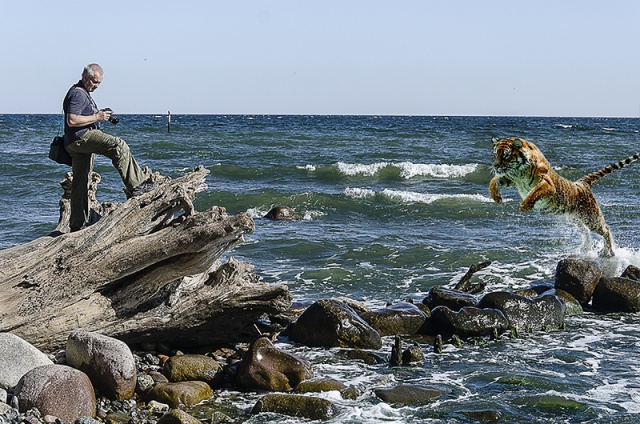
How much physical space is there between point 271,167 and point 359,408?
80.3ft

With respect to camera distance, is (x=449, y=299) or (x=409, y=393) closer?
(x=409, y=393)

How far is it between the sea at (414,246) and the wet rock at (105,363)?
76 cm

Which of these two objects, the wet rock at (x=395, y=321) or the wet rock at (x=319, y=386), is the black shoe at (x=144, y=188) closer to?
the wet rock at (x=319, y=386)

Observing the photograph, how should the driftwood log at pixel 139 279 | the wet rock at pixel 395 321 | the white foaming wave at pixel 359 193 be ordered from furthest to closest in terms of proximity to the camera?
the white foaming wave at pixel 359 193 < the wet rock at pixel 395 321 < the driftwood log at pixel 139 279

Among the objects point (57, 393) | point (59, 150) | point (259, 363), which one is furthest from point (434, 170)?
point (57, 393)

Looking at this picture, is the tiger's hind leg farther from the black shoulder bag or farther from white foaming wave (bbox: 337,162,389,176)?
white foaming wave (bbox: 337,162,389,176)

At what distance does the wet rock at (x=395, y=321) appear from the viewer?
10.3 m

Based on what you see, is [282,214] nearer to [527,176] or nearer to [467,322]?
[467,322]

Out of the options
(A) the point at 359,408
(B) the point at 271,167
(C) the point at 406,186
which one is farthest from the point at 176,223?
(B) the point at 271,167

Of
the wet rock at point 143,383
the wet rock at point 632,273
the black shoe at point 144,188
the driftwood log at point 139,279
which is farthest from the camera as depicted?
the wet rock at point 632,273

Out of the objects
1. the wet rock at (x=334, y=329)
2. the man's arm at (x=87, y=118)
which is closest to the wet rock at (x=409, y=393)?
the wet rock at (x=334, y=329)

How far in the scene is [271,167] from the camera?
105ft

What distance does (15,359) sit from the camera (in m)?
7.45

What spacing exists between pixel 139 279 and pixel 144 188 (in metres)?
1.17
